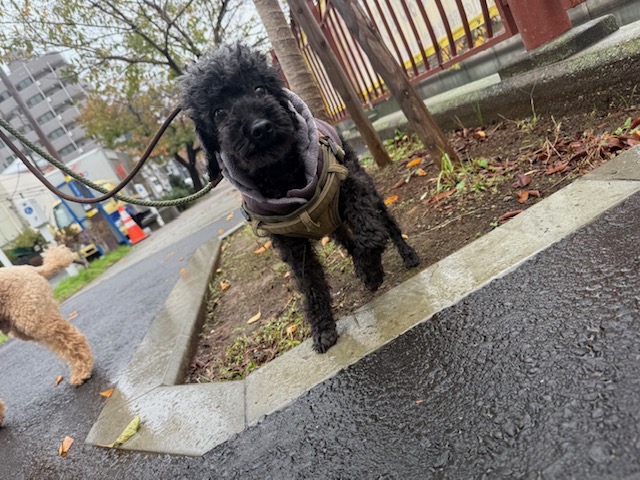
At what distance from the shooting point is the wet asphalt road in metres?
1.19

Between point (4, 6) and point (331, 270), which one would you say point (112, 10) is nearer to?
point (4, 6)

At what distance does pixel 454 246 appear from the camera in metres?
2.67

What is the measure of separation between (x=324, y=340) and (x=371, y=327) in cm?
26

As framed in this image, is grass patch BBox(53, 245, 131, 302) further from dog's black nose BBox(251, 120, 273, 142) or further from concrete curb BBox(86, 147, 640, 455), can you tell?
dog's black nose BBox(251, 120, 273, 142)

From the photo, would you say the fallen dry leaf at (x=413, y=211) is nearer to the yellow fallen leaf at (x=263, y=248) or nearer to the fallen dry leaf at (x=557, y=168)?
the fallen dry leaf at (x=557, y=168)

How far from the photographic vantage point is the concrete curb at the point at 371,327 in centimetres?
203

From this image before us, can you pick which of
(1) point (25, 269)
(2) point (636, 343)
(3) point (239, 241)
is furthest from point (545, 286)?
(3) point (239, 241)

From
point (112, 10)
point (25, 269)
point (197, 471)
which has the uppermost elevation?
point (112, 10)

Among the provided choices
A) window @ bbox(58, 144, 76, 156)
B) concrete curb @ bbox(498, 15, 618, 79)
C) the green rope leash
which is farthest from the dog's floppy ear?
window @ bbox(58, 144, 76, 156)

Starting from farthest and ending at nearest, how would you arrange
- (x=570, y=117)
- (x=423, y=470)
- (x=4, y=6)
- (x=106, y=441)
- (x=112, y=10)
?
(x=112, y=10), (x=4, y=6), (x=570, y=117), (x=106, y=441), (x=423, y=470)

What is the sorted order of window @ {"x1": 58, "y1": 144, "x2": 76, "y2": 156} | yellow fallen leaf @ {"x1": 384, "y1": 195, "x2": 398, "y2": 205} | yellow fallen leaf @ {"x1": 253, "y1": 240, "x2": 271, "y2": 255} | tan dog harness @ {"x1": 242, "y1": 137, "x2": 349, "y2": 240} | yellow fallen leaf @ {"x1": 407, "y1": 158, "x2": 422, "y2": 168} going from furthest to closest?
1. window @ {"x1": 58, "y1": 144, "x2": 76, "y2": 156}
2. yellow fallen leaf @ {"x1": 253, "y1": 240, "x2": 271, "y2": 255}
3. yellow fallen leaf @ {"x1": 407, "y1": 158, "x2": 422, "y2": 168}
4. yellow fallen leaf @ {"x1": 384, "y1": 195, "x2": 398, "y2": 205}
5. tan dog harness @ {"x1": 242, "y1": 137, "x2": 349, "y2": 240}

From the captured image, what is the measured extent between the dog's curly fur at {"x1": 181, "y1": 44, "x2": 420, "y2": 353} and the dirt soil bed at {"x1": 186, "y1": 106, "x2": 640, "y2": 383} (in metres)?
0.36

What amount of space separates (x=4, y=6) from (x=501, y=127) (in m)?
10.2

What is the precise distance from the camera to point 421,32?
5137 mm
